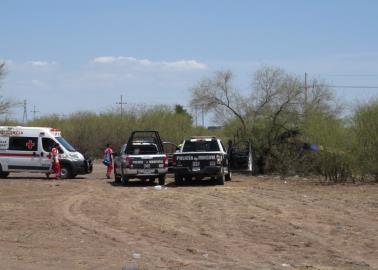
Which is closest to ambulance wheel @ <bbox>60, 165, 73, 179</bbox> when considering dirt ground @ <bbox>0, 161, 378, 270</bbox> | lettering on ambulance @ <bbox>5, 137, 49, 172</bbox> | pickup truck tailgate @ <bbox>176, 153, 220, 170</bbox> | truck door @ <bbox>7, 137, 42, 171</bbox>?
lettering on ambulance @ <bbox>5, 137, 49, 172</bbox>

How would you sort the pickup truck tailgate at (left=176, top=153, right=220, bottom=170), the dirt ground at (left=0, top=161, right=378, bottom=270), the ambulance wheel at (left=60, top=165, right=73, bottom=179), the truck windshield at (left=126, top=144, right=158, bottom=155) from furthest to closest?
the ambulance wheel at (left=60, top=165, right=73, bottom=179) → the truck windshield at (left=126, top=144, right=158, bottom=155) → the pickup truck tailgate at (left=176, top=153, right=220, bottom=170) → the dirt ground at (left=0, top=161, right=378, bottom=270)

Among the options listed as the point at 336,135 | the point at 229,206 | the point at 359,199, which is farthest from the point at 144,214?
the point at 336,135

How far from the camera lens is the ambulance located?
93.5 ft

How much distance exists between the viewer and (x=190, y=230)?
1229 centimetres

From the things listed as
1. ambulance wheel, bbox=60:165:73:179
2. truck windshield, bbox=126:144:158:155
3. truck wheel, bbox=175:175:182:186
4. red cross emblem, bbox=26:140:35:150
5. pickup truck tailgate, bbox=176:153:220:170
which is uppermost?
red cross emblem, bbox=26:140:35:150

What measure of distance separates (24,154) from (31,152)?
34cm

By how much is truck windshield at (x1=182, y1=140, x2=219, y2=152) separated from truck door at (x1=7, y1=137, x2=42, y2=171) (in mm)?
7526

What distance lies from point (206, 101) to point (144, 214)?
76.9 feet

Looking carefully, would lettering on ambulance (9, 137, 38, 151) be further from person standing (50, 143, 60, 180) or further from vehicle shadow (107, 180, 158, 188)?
vehicle shadow (107, 180, 158, 188)

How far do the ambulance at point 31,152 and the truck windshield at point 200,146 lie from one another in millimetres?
6175

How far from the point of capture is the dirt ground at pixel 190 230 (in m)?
9.24

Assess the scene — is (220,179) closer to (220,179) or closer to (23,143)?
(220,179)

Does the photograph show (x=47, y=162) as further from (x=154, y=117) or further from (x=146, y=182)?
(x=154, y=117)

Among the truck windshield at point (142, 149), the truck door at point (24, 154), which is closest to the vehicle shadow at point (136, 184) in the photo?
the truck windshield at point (142, 149)
